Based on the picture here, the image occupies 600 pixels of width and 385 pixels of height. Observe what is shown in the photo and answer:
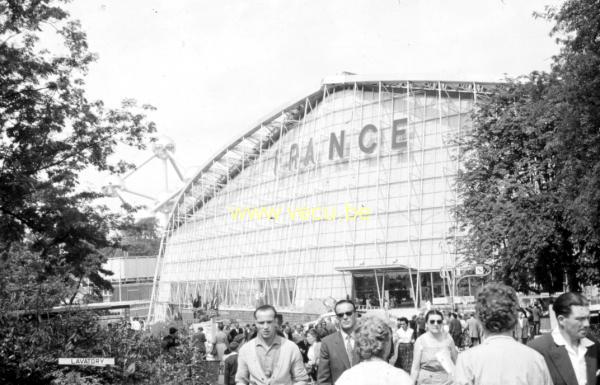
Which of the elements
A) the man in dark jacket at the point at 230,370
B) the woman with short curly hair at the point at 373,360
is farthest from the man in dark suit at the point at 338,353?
the man in dark jacket at the point at 230,370

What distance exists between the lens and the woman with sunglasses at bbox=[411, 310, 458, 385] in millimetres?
7367

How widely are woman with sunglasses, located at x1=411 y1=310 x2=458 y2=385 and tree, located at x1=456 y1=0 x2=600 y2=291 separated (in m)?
13.4

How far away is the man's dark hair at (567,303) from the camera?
5.19m

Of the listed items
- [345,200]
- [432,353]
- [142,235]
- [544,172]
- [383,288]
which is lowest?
[432,353]

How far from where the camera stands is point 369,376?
4.10 m

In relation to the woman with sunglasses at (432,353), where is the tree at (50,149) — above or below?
above

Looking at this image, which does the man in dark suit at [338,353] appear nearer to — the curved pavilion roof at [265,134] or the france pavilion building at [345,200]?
the france pavilion building at [345,200]

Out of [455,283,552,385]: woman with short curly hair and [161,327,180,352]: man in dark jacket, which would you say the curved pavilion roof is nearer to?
[161,327,180,352]: man in dark jacket

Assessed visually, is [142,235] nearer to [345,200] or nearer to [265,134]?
[345,200]

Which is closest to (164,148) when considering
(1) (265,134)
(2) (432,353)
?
(1) (265,134)

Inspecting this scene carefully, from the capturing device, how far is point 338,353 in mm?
6816

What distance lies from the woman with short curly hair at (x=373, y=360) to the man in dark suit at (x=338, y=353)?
94.8 inches

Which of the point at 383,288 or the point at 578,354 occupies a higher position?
the point at 383,288

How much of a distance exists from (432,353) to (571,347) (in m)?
2.41
